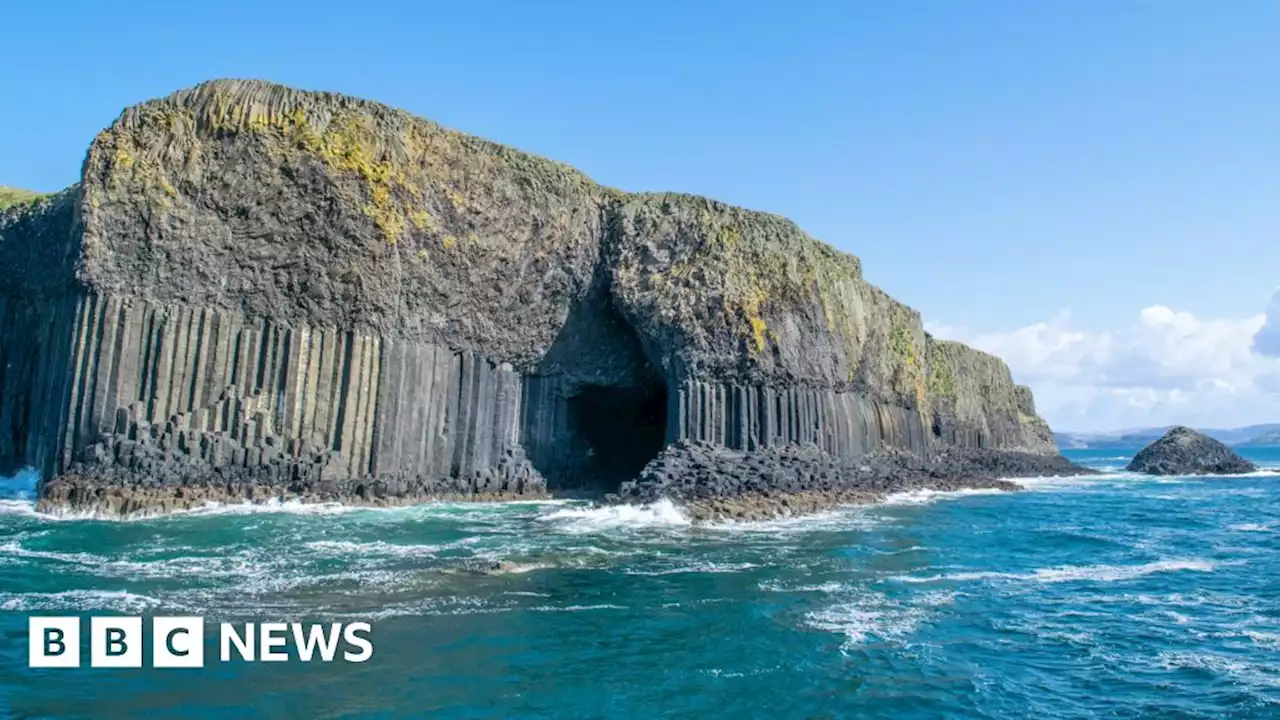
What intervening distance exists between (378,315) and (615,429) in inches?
524

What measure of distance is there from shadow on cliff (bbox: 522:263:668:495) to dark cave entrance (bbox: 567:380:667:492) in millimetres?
48

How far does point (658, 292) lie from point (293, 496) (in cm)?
1500

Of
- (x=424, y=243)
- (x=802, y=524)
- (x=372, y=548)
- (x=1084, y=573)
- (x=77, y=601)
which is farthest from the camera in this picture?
(x=424, y=243)

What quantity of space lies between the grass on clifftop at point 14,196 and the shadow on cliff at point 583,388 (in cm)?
2035

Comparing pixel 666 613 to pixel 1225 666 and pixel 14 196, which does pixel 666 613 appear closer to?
pixel 1225 666

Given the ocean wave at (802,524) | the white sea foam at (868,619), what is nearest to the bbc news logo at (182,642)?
the white sea foam at (868,619)

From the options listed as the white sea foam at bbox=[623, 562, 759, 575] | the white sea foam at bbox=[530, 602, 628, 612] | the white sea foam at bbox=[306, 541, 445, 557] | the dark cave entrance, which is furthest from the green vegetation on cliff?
the white sea foam at bbox=[530, 602, 628, 612]

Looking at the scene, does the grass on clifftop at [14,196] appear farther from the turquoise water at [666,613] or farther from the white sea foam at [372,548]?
the white sea foam at [372,548]

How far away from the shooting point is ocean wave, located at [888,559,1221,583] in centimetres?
1767

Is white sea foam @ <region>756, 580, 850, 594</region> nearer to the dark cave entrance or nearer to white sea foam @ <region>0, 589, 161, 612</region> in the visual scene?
white sea foam @ <region>0, 589, 161, 612</region>

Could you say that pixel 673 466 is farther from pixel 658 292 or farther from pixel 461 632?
pixel 461 632

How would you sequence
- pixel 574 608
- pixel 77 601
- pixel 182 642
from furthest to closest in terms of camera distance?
pixel 574 608
pixel 77 601
pixel 182 642

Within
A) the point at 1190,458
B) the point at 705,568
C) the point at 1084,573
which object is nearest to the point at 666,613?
the point at 705,568

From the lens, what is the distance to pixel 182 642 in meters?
11.3
